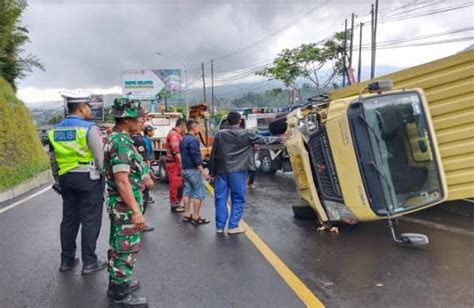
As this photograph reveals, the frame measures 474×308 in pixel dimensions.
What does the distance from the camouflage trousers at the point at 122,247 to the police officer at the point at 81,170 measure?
1005 millimetres

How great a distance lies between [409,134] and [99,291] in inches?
157

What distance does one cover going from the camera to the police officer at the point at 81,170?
4508mm

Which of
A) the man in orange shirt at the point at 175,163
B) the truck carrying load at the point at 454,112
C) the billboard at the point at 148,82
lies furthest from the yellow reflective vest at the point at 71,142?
the billboard at the point at 148,82

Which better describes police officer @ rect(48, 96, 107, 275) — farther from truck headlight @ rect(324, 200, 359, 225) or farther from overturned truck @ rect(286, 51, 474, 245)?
truck headlight @ rect(324, 200, 359, 225)

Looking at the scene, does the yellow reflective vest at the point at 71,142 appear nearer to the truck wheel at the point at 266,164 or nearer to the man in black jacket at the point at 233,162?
the man in black jacket at the point at 233,162

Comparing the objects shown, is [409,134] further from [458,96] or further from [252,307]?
[252,307]

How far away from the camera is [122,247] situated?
12.1 feet

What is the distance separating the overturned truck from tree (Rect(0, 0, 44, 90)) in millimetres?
15230

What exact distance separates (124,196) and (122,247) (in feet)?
1.57

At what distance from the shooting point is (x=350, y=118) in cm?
522

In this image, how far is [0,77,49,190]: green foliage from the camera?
11750 mm

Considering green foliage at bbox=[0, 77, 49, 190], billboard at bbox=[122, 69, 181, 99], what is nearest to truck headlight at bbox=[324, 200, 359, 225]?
green foliage at bbox=[0, 77, 49, 190]

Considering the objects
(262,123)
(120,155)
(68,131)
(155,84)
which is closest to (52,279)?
(68,131)

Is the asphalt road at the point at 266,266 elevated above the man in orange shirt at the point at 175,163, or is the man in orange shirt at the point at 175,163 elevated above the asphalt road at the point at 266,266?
the man in orange shirt at the point at 175,163
